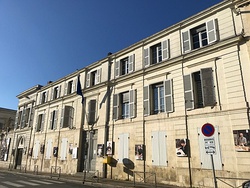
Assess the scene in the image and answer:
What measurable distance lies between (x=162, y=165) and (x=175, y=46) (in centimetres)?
696

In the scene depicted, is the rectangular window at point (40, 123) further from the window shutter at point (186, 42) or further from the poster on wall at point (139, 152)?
the window shutter at point (186, 42)

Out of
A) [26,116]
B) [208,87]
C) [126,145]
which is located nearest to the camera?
[208,87]

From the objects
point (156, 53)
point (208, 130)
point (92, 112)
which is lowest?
point (208, 130)

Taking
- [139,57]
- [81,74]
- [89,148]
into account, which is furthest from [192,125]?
[81,74]

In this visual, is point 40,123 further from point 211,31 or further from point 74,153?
point 211,31

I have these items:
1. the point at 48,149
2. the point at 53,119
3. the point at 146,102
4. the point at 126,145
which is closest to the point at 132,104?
the point at 146,102

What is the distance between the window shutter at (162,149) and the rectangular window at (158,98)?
1.42m

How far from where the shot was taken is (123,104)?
1450cm

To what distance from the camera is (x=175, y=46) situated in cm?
1211

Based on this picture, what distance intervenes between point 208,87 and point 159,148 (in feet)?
14.0

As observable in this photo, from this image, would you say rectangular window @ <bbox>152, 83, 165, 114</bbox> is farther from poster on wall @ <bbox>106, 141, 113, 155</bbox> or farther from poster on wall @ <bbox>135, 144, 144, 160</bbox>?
poster on wall @ <bbox>106, 141, 113, 155</bbox>

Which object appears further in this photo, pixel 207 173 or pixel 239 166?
pixel 207 173

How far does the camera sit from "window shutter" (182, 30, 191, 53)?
1143cm

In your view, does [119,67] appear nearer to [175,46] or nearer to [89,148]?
[175,46]
